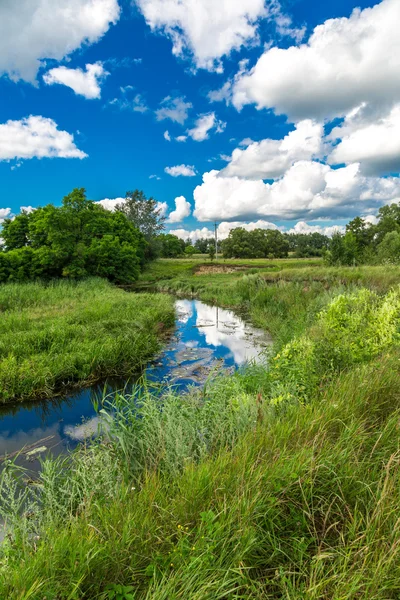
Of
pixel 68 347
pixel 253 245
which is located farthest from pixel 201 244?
pixel 68 347

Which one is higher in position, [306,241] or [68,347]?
[306,241]

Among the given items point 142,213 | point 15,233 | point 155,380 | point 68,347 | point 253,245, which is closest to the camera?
point 155,380

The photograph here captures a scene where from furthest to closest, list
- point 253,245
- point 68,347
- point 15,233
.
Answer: point 253,245
point 15,233
point 68,347

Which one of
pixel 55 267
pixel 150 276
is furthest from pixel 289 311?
pixel 150 276

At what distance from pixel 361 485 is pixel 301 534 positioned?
60 cm

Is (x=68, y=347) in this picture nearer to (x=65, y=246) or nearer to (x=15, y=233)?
(x=65, y=246)

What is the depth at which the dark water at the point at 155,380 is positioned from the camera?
558cm

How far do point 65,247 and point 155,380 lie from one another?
20191 millimetres

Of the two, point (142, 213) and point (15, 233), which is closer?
point (15, 233)

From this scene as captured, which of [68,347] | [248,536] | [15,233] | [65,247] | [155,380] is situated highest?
[15,233]

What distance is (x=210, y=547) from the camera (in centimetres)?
174

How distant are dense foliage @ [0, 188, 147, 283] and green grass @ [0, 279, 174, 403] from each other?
12.2 meters

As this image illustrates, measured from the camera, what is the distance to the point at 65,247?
82.2 ft

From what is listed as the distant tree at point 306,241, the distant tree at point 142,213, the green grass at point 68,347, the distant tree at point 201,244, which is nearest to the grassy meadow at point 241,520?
the green grass at point 68,347
